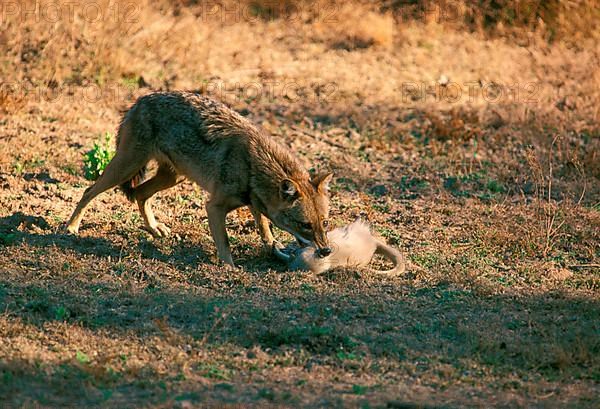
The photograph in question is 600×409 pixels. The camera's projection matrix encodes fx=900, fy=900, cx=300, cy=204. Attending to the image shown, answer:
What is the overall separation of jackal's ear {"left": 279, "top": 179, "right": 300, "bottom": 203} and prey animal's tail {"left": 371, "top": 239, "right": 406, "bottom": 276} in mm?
952

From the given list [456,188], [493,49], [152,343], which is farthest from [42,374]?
[493,49]

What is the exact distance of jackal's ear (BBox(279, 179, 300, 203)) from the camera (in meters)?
8.38

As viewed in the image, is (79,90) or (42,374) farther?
(79,90)

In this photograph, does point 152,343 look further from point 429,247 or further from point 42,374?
point 429,247

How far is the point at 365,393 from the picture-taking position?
612cm

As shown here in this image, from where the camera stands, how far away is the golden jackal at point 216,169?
850 centimetres

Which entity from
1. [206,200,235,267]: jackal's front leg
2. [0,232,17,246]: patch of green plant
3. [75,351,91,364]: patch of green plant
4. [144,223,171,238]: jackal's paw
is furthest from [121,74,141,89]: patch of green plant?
[75,351,91,364]: patch of green plant

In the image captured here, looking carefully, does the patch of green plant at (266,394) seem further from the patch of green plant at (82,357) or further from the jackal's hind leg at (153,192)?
the jackal's hind leg at (153,192)

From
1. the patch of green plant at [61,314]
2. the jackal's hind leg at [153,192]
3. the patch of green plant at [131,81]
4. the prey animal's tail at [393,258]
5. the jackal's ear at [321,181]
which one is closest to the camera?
the patch of green plant at [61,314]

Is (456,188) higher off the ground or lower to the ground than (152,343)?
lower

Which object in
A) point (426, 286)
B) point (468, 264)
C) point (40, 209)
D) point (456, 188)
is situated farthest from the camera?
point (456, 188)

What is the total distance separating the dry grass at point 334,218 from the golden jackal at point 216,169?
0.40 metres

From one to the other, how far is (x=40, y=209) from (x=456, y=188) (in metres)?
5.08

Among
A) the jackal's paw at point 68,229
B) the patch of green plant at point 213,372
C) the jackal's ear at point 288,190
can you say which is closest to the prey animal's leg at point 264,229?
the jackal's ear at point 288,190
